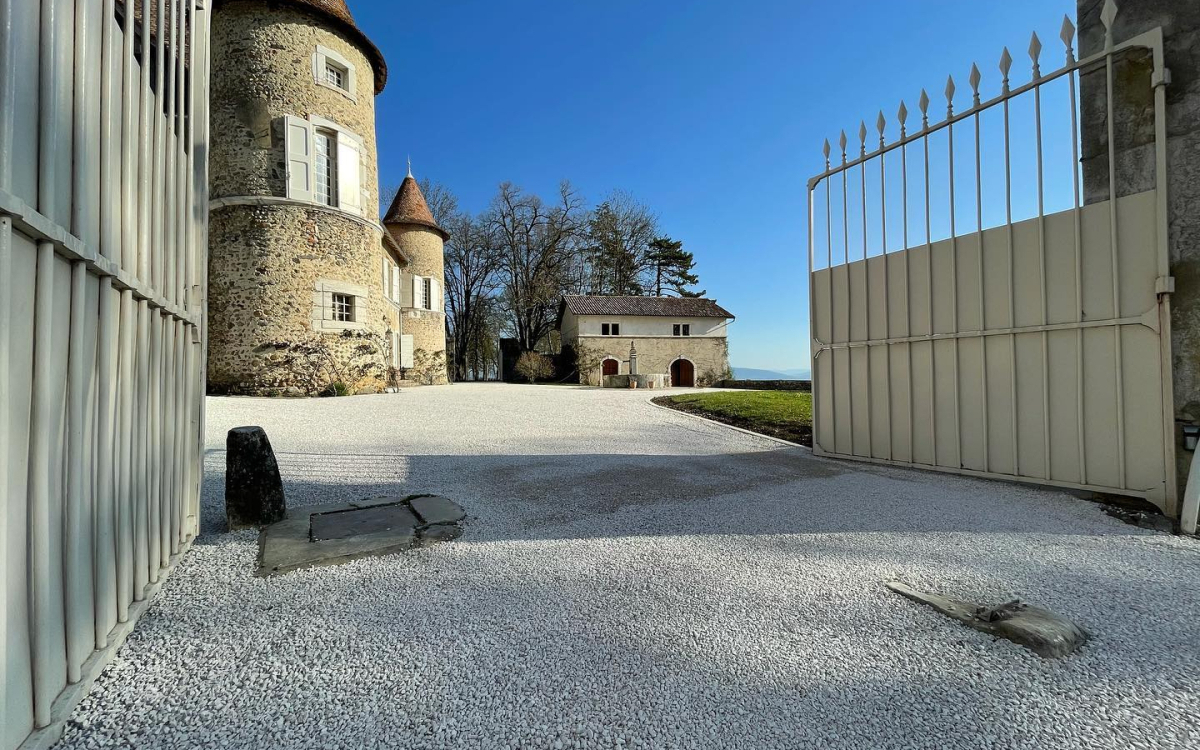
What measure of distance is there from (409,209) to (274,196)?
13.2 meters

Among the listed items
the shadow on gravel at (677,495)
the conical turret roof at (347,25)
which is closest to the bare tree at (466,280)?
the conical turret roof at (347,25)

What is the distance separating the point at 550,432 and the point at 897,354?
483 centimetres

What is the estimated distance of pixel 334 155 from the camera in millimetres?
13758

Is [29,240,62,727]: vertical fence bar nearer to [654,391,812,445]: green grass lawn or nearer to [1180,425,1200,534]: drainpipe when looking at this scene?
[1180,425,1200,534]: drainpipe

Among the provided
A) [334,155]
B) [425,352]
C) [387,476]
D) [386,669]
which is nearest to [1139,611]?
[386,669]

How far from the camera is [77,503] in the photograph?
1602mm

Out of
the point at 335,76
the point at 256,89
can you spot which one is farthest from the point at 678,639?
the point at 335,76

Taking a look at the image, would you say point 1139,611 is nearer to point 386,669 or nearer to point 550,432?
point 386,669

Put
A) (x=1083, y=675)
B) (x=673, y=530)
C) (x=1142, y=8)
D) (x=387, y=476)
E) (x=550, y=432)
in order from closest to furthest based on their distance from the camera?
(x=1083, y=675), (x=673, y=530), (x=1142, y=8), (x=387, y=476), (x=550, y=432)

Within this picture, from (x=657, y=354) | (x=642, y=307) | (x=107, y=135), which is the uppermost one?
(x=642, y=307)

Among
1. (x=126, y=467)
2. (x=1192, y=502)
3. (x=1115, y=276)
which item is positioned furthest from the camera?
(x=1115, y=276)

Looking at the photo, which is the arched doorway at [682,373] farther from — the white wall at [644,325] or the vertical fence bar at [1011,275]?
the vertical fence bar at [1011,275]

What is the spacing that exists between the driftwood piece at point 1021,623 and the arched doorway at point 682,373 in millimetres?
28112

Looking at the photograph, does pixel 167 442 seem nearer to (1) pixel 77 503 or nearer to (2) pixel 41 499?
(1) pixel 77 503
